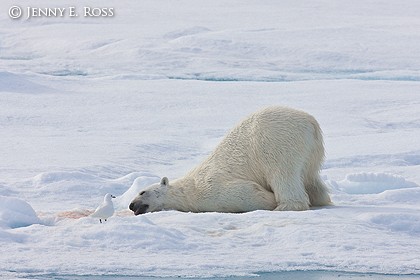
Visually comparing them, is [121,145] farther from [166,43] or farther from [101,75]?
[166,43]

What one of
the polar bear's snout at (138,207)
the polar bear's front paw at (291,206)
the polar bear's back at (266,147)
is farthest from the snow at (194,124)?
the polar bear's back at (266,147)

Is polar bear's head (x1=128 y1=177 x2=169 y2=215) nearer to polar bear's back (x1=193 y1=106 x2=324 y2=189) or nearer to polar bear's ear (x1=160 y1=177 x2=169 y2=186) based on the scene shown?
polar bear's ear (x1=160 y1=177 x2=169 y2=186)

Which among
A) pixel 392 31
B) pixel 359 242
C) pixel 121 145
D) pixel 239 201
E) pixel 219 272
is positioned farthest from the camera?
pixel 392 31

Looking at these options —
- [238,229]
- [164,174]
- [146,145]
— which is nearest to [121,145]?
[146,145]

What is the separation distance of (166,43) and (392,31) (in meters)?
4.50

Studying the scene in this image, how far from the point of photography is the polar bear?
6.18 metres

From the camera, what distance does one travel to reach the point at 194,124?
10336mm

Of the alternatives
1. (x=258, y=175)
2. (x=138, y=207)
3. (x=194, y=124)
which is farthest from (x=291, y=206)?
(x=194, y=124)

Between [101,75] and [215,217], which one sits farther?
[101,75]

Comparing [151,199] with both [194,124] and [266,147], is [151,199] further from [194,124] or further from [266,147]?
[194,124]

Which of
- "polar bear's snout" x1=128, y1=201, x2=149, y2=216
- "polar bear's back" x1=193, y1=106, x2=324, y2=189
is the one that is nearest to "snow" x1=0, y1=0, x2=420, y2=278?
"polar bear's snout" x1=128, y1=201, x2=149, y2=216

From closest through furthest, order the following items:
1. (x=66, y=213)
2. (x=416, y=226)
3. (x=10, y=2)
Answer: (x=416, y=226)
(x=66, y=213)
(x=10, y=2)

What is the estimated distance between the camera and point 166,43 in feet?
53.1

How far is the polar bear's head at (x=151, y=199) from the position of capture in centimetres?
625
